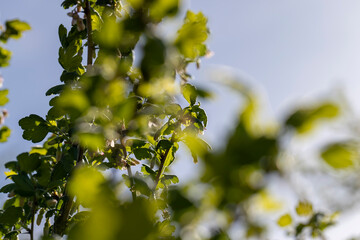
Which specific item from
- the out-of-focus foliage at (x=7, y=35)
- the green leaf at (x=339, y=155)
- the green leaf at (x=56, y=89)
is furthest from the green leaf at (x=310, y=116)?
the green leaf at (x=56, y=89)

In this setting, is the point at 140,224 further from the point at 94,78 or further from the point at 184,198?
the point at 94,78

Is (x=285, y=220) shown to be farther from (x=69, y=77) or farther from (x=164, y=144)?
(x=69, y=77)

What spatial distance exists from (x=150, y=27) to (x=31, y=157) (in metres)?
0.88

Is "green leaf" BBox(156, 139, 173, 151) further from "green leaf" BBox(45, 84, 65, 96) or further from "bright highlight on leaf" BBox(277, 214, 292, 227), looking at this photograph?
"bright highlight on leaf" BBox(277, 214, 292, 227)

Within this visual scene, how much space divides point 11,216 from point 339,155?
4.03 ft

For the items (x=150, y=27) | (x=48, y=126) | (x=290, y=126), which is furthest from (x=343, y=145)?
(x=48, y=126)

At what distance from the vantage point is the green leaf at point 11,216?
1.27 m

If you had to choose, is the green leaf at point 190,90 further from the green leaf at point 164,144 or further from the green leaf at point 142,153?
the green leaf at point 142,153

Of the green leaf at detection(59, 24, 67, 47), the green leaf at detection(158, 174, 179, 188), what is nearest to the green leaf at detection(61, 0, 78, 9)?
the green leaf at detection(59, 24, 67, 47)

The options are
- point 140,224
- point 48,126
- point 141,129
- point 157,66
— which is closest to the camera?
point 140,224

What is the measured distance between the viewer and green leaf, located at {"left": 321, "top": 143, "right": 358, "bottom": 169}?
378 mm

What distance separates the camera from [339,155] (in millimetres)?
378

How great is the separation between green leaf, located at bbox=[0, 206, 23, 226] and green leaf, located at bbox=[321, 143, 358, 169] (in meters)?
1.21

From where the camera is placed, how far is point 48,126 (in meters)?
1.49
